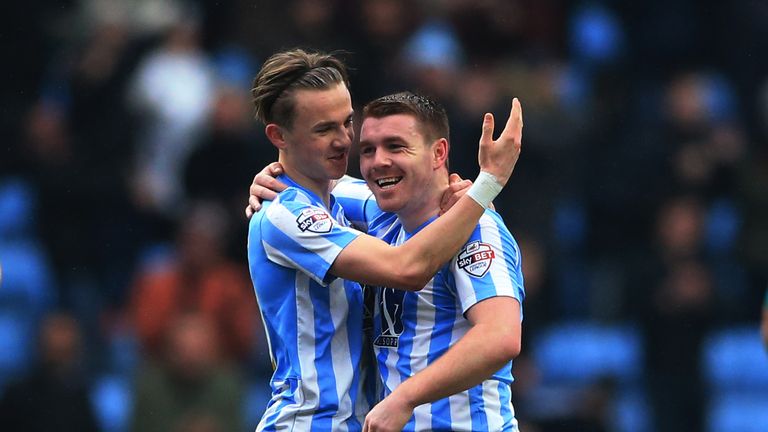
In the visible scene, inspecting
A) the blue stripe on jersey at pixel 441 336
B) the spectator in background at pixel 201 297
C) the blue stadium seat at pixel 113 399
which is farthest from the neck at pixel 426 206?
the blue stadium seat at pixel 113 399

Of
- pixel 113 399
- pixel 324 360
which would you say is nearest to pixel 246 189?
pixel 113 399

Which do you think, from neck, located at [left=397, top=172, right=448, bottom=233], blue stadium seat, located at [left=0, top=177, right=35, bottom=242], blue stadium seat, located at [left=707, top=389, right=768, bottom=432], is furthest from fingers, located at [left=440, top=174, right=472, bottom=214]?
blue stadium seat, located at [left=0, top=177, right=35, bottom=242]

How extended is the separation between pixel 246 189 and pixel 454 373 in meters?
6.12

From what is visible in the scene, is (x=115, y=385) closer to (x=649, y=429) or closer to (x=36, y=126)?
(x=36, y=126)

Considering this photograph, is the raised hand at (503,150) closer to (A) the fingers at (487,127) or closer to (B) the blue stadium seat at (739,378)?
(A) the fingers at (487,127)

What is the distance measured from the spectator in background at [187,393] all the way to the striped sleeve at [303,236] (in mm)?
4569

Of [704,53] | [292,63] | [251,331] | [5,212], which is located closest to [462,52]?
[704,53]

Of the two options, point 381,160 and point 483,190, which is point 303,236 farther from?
point 483,190

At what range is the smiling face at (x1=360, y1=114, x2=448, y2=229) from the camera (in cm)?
536

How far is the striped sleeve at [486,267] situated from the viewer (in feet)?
16.9

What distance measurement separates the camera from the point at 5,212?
38.3 ft

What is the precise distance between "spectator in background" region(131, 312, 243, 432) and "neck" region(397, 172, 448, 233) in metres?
4.65

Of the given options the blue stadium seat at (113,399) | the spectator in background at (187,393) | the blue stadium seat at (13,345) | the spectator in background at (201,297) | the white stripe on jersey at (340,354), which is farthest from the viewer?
the blue stadium seat at (13,345)

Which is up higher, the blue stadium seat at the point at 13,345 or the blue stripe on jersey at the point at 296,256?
the blue stadium seat at the point at 13,345
